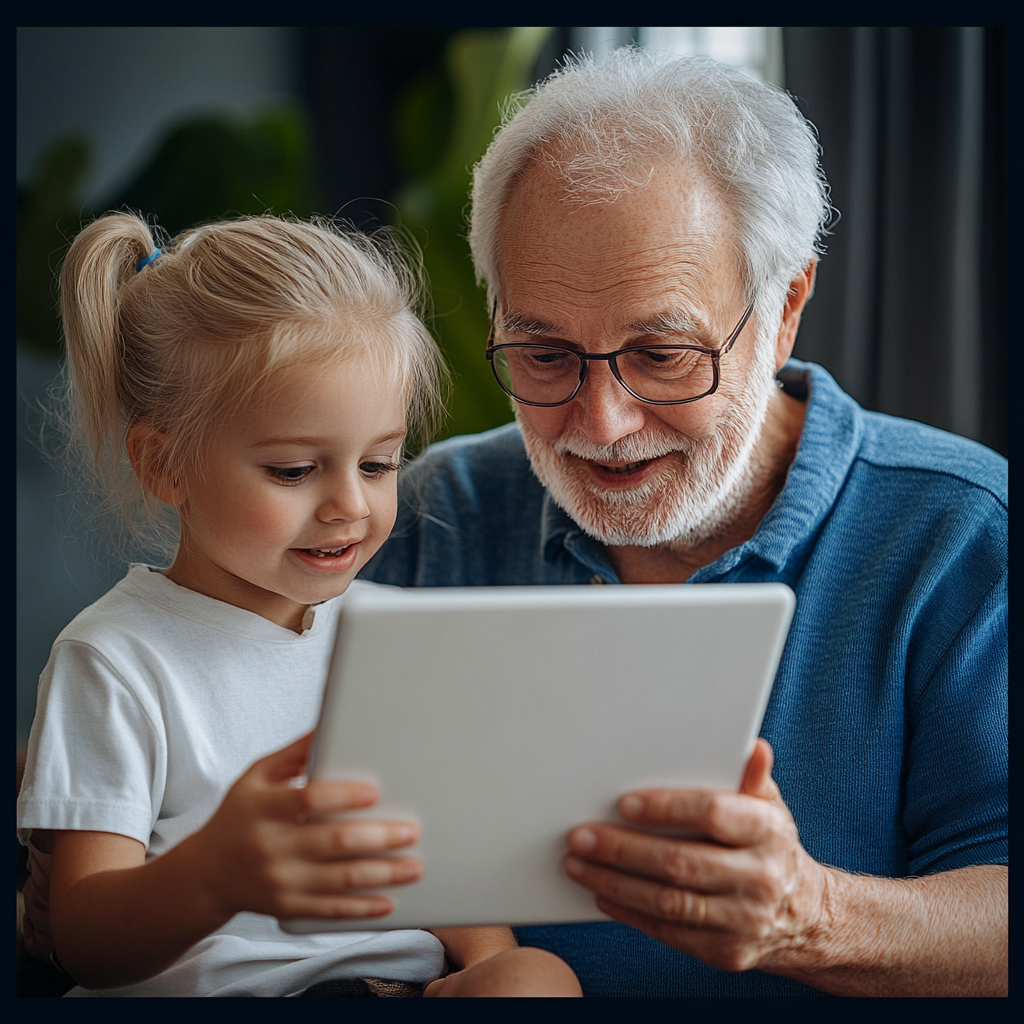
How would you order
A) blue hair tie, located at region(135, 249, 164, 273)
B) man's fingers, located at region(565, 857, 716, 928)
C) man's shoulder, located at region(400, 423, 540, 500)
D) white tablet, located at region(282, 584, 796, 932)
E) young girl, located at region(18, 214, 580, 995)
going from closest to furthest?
white tablet, located at region(282, 584, 796, 932)
man's fingers, located at region(565, 857, 716, 928)
young girl, located at region(18, 214, 580, 995)
blue hair tie, located at region(135, 249, 164, 273)
man's shoulder, located at region(400, 423, 540, 500)

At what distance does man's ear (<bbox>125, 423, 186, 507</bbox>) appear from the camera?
117 centimetres

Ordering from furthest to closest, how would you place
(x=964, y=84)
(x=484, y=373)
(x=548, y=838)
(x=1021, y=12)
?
(x=484, y=373) → (x=964, y=84) → (x=1021, y=12) → (x=548, y=838)

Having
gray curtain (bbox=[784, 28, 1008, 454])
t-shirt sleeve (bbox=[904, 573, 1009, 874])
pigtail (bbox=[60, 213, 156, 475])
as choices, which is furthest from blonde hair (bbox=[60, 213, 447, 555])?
gray curtain (bbox=[784, 28, 1008, 454])

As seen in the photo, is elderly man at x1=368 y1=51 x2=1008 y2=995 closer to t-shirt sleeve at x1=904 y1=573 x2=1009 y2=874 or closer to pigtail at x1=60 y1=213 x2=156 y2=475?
t-shirt sleeve at x1=904 y1=573 x2=1009 y2=874

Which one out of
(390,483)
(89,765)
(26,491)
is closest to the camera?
(89,765)

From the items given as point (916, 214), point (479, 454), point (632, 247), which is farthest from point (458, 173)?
point (632, 247)

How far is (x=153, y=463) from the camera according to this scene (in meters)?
1.18

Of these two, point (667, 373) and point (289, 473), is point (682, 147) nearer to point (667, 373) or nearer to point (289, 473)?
point (667, 373)

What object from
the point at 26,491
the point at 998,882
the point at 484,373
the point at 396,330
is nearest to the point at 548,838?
the point at 998,882

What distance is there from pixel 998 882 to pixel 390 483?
797 millimetres

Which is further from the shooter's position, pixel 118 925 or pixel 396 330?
pixel 396 330

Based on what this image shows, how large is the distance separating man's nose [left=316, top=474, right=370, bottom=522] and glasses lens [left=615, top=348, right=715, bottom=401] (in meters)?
0.36

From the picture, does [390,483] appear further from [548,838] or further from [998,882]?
[998,882]

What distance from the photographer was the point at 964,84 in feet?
6.16
